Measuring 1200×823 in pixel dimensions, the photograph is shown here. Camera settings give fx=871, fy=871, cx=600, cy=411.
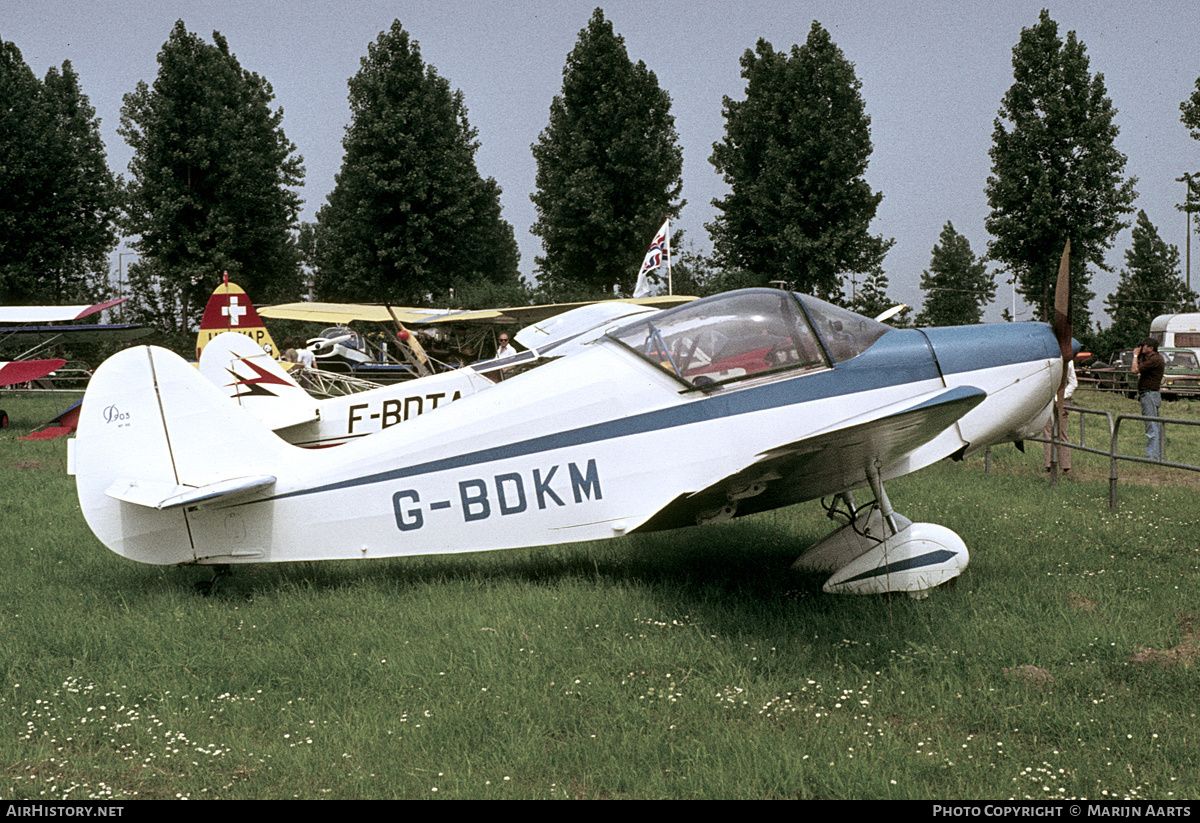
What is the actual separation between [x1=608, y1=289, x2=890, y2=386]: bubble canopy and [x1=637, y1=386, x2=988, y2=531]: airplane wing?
0.50 m

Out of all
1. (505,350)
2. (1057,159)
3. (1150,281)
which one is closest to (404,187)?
(505,350)

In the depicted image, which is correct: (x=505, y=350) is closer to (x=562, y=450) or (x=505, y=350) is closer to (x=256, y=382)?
(x=256, y=382)

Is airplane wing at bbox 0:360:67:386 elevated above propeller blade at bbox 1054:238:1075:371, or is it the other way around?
airplane wing at bbox 0:360:67:386

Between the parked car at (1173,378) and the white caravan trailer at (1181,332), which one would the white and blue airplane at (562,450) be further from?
the white caravan trailer at (1181,332)

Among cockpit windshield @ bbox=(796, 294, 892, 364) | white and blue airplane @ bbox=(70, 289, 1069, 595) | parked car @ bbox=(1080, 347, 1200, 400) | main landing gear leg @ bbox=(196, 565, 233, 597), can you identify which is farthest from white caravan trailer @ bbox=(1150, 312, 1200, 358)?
main landing gear leg @ bbox=(196, 565, 233, 597)

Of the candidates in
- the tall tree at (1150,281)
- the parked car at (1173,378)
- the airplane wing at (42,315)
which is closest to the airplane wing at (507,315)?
the airplane wing at (42,315)

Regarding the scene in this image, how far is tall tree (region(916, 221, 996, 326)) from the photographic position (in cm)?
6844

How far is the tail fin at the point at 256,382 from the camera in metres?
9.66

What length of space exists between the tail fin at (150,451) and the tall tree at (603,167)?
3040 centimetres

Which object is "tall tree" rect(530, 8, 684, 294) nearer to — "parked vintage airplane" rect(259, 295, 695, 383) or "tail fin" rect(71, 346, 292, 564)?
"parked vintage airplane" rect(259, 295, 695, 383)

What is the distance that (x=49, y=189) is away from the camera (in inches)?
1377
